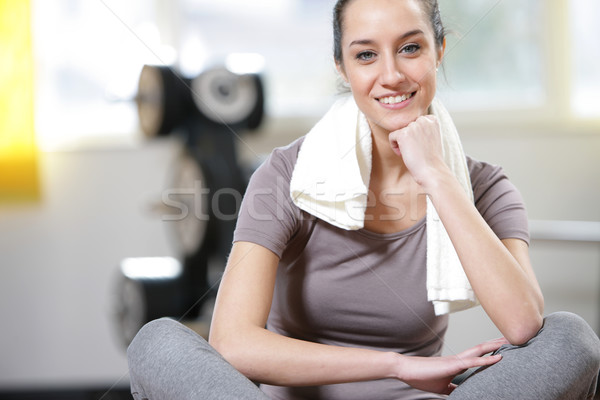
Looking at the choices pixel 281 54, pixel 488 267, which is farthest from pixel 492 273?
pixel 281 54

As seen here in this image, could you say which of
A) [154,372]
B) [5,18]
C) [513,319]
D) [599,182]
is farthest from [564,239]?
[5,18]

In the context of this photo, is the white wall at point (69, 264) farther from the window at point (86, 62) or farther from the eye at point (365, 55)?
the eye at point (365, 55)

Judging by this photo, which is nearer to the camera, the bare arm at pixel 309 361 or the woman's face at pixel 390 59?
the bare arm at pixel 309 361

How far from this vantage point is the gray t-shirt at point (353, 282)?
1.16m

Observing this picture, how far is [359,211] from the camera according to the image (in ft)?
3.72

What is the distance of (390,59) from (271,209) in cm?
31

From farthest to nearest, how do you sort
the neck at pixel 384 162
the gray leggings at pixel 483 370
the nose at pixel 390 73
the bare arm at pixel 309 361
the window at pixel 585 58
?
the window at pixel 585 58, the neck at pixel 384 162, the nose at pixel 390 73, the bare arm at pixel 309 361, the gray leggings at pixel 483 370

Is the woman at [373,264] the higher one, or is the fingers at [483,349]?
the woman at [373,264]

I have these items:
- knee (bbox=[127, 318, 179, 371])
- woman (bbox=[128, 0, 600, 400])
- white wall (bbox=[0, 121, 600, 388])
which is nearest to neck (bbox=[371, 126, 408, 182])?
woman (bbox=[128, 0, 600, 400])

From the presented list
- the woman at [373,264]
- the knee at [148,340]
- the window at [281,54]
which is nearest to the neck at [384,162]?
the woman at [373,264]

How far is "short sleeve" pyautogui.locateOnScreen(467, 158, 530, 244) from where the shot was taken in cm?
118

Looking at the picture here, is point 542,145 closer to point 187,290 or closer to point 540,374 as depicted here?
point 187,290

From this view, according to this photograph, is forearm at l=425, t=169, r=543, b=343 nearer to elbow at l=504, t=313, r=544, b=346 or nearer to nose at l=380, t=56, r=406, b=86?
elbow at l=504, t=313, r=544, b=346

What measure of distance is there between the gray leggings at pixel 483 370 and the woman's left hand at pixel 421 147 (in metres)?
0.29
